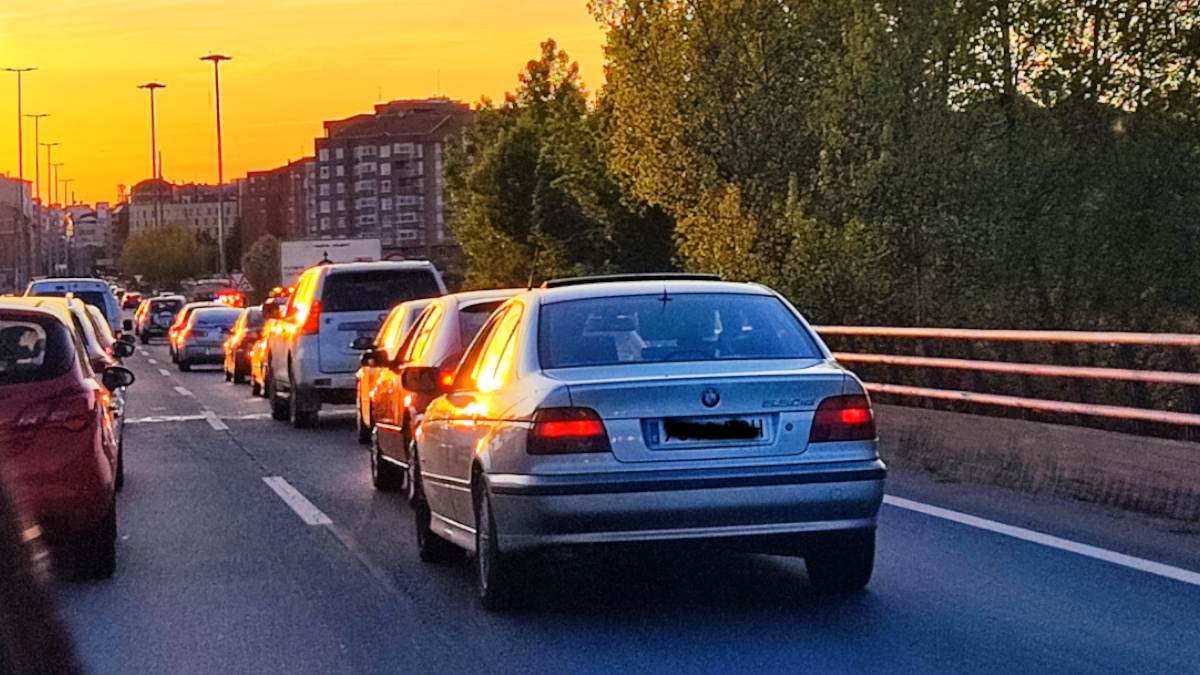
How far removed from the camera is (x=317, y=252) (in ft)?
242

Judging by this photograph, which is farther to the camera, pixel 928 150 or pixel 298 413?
pixel 928 150

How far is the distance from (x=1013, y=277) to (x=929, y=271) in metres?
2.03

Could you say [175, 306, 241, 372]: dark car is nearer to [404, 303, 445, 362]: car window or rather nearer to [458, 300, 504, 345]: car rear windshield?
[404, 303, 445, 362]: car window

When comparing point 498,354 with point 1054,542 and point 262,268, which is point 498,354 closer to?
point 1054,542

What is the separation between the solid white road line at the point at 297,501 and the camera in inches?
501

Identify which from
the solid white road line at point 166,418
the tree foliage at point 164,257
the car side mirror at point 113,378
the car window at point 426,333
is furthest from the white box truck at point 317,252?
the tree foliage at point 164,257

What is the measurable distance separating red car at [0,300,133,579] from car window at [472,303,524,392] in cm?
212

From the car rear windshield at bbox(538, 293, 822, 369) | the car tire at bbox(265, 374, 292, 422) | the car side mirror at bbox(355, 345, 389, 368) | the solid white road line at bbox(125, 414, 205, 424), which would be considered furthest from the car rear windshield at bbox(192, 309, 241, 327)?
the car rear windshield at bbox(538, 293, 822, 369)

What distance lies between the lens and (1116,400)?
2414 centimetres

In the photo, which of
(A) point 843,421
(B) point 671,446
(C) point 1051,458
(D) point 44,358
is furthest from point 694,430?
(C) point 1051,458

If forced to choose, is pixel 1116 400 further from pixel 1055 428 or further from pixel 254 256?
pixel 254 256

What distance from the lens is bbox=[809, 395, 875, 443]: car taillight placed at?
8.19 meters

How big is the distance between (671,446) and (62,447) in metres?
3.64

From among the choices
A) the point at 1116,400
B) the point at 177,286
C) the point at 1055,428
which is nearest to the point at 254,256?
the point at 177,286
